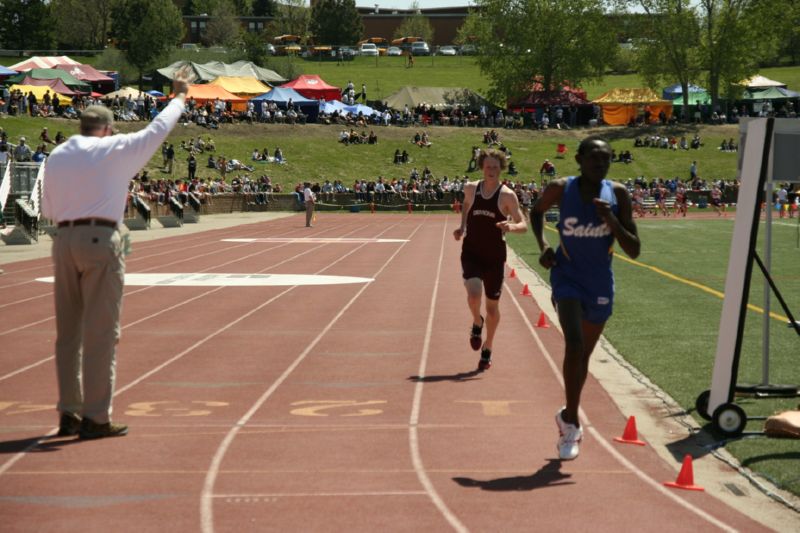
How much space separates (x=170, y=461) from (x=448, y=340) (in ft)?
22.1

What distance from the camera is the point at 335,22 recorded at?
14888 centimetres

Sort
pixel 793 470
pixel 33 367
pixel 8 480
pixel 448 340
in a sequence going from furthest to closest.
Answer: pixel 448 340
pixel 33 367
pixel 793 470
pixel 8 480

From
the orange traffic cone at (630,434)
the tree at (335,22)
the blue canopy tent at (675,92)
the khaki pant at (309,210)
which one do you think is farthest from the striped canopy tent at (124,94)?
the tree at (335,22)

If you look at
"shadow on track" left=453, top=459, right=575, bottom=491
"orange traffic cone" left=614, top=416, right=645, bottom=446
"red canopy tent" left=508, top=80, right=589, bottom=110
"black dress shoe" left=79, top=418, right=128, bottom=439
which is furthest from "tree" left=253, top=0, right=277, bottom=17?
"shadow on track" left=453, top=459, right=575, bottom=491

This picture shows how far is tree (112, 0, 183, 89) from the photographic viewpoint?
10062cm

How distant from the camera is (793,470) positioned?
7434mm

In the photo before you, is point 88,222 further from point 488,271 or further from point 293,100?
point 293,100

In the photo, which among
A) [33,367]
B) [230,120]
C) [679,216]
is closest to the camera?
[33,367]

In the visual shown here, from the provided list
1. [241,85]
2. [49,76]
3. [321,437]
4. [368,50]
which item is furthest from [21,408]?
[368,50]

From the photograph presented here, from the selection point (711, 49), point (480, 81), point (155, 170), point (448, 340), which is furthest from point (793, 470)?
point (480, 81)

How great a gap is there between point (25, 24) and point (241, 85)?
186 ft

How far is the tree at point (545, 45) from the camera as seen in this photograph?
97.1m

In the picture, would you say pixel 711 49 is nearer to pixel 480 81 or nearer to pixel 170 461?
pixel 480 81

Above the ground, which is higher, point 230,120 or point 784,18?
point 784,18
